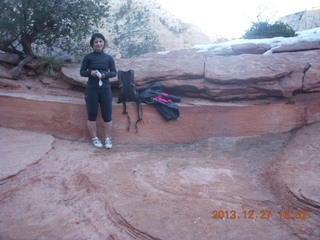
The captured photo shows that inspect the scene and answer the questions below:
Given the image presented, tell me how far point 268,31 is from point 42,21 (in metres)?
5.48

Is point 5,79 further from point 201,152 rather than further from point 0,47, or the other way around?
point 201,152

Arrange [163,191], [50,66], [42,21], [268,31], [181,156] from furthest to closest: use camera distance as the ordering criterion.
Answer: [268,31] → [50,66] → [42,21] → [181,156] → [163,191]

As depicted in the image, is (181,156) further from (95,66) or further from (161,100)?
(95,66)

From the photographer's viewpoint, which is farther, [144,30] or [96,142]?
[144,30]

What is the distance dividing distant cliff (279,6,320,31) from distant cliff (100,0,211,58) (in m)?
4.80

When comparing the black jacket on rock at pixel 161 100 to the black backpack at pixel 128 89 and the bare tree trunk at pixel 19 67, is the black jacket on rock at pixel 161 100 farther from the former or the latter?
the bare tree trunk at pixel 19 67

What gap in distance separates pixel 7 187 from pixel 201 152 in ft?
7.94

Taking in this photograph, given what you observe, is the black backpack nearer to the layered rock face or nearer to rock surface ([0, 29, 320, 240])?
rock surface ([0, 29, 320, 240])

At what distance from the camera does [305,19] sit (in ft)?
49.3

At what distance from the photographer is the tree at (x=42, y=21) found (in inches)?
180

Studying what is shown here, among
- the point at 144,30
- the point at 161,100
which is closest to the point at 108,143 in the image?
the point at 161,100

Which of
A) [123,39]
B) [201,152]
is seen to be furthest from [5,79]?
[123,39]
